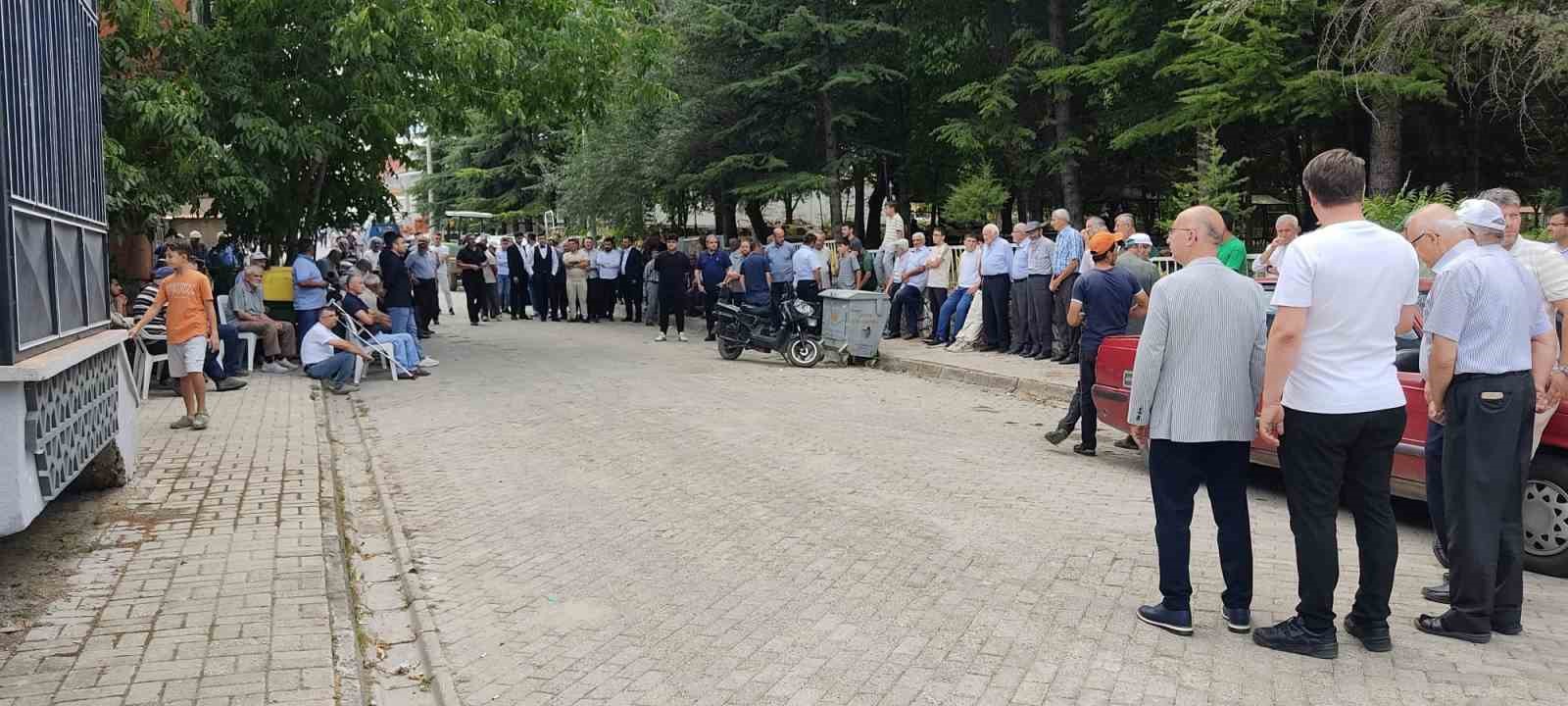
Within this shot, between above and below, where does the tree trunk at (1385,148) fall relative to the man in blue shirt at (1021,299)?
above

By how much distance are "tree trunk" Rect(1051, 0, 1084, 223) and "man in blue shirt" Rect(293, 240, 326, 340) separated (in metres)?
15.2

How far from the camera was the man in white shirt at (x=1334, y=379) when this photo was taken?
4875 millimetres

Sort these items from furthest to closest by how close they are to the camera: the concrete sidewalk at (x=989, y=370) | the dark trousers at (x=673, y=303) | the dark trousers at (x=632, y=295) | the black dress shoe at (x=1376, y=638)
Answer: the dark trousers at (x=632, y=295), the dark trousers at (x=673, y=303), the concrete sidewalk at (x=989, y=370), the black dress shoe at (x=1376, y=638)

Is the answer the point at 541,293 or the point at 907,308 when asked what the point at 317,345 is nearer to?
the point at 907,308

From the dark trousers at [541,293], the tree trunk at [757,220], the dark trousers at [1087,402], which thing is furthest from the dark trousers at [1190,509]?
the tree trunk at [757,220]

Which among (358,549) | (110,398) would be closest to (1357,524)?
(358,549)

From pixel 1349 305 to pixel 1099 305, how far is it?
4.85m

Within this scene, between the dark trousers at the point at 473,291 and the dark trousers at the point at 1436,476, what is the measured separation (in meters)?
21.7

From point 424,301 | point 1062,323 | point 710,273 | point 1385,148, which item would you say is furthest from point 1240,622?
point 424,301

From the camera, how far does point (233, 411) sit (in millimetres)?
12531

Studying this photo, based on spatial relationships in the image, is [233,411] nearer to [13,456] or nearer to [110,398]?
[110,398]

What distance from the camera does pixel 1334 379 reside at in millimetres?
4891

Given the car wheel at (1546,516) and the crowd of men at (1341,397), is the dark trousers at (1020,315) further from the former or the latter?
the crowd of men at (1341,397)

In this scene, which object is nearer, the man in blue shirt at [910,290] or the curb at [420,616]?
the curb at [420,616]
